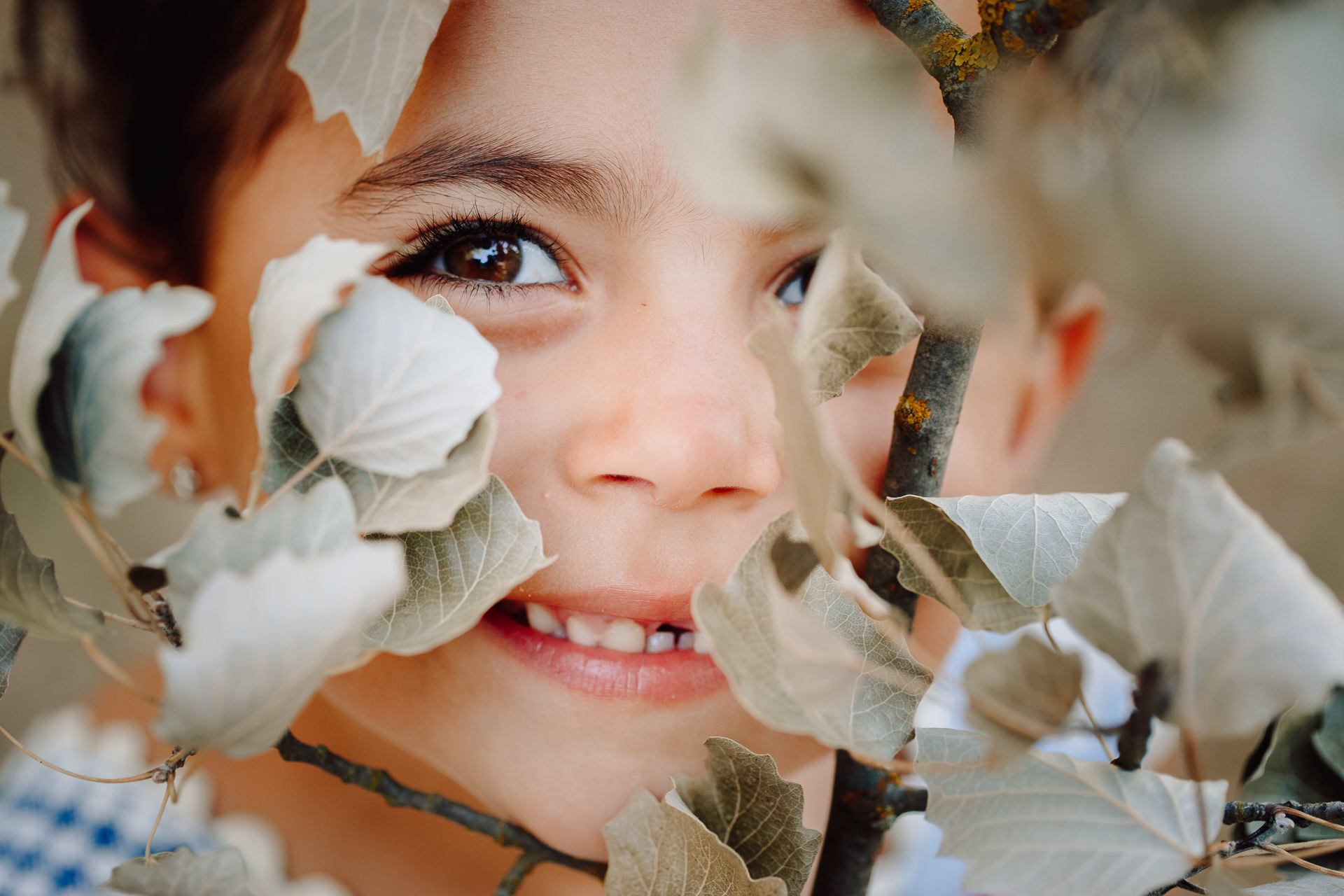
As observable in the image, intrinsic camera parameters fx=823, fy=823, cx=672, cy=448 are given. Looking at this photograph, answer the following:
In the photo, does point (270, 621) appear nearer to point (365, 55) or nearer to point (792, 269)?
point (365, 55)

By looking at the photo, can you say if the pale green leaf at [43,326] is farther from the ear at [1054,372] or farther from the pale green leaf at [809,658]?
the ear at [1054,372]

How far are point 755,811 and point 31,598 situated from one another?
0.72ft

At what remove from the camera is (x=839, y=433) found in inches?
15.6

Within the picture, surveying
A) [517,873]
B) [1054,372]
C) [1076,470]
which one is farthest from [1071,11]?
[1076,470]

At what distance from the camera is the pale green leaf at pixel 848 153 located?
13 centimetres

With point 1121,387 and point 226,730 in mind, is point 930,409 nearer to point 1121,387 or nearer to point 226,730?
point 226,730

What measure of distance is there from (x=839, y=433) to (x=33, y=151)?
111 centimetres

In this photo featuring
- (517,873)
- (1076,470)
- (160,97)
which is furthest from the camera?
(1076,470)

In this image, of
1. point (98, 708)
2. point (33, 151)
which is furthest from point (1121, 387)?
point (33, 151)

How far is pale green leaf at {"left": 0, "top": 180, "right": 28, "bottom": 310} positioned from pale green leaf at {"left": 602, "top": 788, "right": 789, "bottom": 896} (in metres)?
0.22

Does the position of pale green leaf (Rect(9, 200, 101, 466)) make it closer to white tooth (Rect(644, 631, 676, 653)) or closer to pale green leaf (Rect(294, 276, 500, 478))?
pale green leaf (Rect(294, 276, 500, 478))

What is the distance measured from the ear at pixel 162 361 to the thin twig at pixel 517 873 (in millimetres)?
440

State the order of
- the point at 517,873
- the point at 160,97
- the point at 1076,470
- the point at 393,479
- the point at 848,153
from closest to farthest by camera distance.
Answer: the point at 848,153
the point at 393,479
the point at 517,873
the point at 160,97
the point at 1076,470

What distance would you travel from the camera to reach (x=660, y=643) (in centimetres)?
40
